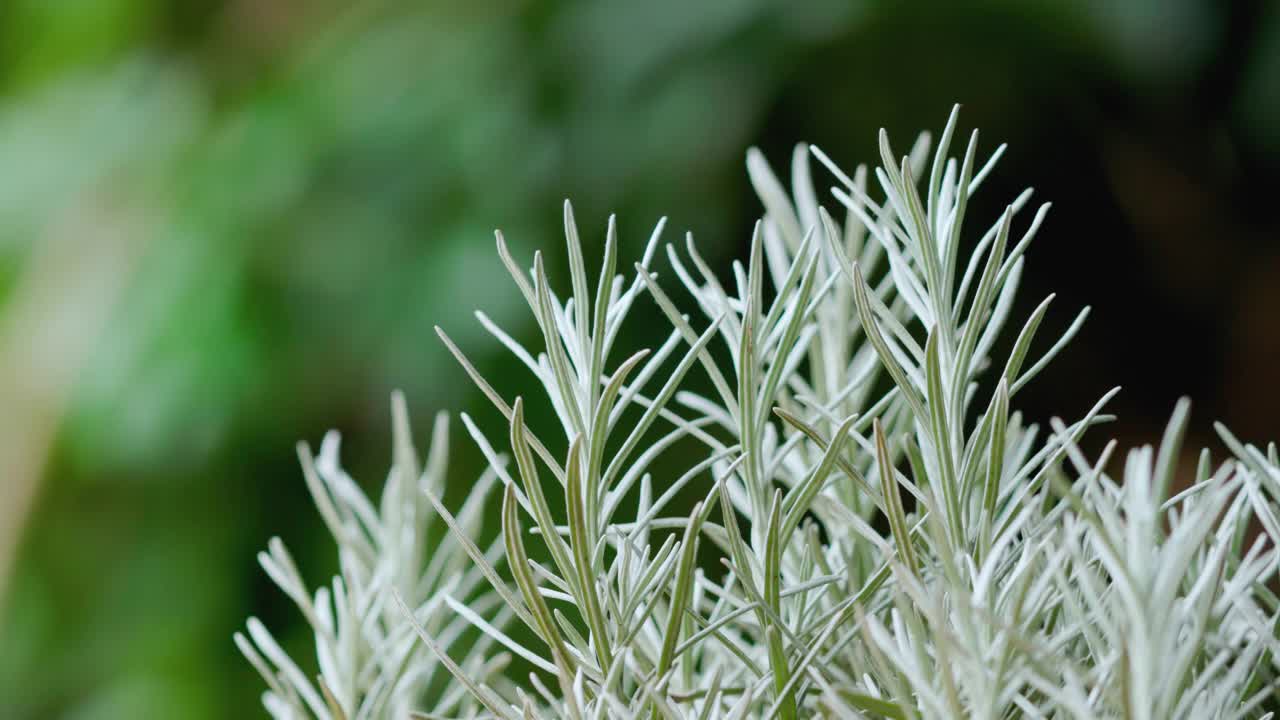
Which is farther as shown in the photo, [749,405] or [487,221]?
[487,221]

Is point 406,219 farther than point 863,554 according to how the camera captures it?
Yes

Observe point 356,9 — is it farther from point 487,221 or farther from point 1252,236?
point 1252,236

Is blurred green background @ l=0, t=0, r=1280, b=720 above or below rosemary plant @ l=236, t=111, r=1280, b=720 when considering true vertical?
above

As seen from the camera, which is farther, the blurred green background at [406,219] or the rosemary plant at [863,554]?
the blurred green background at [406,219]

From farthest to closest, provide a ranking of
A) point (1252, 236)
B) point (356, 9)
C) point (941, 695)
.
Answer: point (356, 9) → point (1252, 236) → point (941, 695)

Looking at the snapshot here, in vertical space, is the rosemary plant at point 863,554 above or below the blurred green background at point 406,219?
below

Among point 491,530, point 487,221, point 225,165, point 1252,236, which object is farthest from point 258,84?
point 1252,236

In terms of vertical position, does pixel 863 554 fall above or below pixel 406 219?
below

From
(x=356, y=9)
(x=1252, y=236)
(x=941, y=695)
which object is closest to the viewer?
(x=941, y=695)
